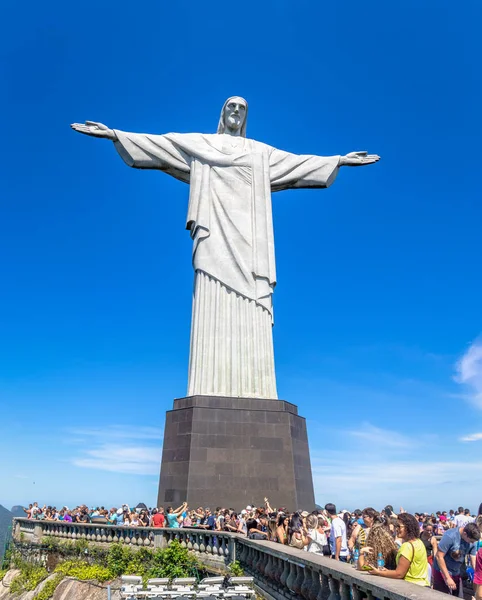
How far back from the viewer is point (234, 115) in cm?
2006

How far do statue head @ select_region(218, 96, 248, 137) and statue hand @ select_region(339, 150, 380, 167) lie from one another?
13.7ft

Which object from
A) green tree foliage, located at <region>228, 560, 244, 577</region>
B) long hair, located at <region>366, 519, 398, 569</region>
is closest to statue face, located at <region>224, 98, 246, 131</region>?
green tree foliage, located at <region>228, 560, 244, 577</region>

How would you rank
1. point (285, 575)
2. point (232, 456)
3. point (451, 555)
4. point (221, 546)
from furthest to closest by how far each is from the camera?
point (232, 456)
point (221, 546)
point (285, 575)
point (451, 555)

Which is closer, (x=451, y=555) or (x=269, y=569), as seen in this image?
(x=451, y=555)

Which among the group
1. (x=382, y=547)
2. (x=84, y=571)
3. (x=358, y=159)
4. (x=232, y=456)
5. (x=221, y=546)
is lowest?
(x=84, y=571)

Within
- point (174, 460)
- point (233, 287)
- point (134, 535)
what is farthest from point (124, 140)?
point (134, 535)

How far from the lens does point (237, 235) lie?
59.5ft

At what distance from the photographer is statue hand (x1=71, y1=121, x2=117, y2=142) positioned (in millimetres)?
18516

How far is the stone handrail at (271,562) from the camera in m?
4.71

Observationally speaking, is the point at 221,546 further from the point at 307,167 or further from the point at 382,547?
the point at 307,167

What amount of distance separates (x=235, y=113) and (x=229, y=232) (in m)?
5.11

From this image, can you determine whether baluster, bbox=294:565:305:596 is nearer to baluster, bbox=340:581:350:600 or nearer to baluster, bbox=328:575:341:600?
baluster, bbox=328:575:341:600

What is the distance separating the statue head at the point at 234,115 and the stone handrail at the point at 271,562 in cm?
1426

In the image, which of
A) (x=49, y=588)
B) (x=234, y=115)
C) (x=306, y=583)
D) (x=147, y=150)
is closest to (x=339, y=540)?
(x=306, y=583)
